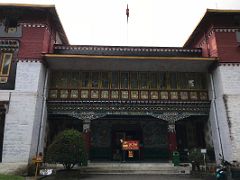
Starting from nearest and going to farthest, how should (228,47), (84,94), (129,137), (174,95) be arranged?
1. (228,47)
2. (84,94)
3. (174,95)
4. (129,137)

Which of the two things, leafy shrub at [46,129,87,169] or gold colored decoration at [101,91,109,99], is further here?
gold colored decoration at [101,91,109,99]

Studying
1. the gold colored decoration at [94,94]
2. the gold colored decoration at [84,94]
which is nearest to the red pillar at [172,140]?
the gold colored decoration at [94,94]

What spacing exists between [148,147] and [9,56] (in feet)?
35.8

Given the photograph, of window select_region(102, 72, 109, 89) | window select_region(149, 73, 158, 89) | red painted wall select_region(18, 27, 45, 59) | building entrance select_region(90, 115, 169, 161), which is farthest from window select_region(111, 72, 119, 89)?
red painted wall select_region(18, 27, 45, 59)

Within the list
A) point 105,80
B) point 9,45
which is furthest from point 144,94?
point 9,45

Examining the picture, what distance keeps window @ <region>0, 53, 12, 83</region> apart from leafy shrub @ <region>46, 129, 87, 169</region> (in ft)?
17.6

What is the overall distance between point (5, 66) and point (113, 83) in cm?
655

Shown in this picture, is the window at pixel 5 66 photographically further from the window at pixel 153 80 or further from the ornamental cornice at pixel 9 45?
the window at pixel 153 80

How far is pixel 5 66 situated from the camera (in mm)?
15422

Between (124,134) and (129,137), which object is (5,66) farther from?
(129,137)

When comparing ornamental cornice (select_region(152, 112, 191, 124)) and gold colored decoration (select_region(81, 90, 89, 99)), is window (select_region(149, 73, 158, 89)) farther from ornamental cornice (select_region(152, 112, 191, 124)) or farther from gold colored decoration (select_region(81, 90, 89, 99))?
gold colored decoration (select_region(81, 90, 89, 99))

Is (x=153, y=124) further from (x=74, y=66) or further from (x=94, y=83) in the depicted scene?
→ (x=74, y=66)

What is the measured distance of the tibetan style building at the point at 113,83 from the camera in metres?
14.9

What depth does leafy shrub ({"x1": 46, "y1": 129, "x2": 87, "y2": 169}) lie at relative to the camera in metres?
12.1
